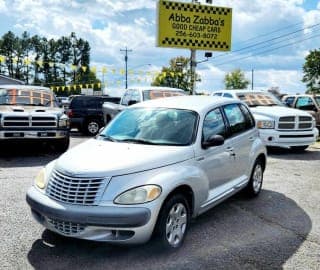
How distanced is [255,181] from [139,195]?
127 inches

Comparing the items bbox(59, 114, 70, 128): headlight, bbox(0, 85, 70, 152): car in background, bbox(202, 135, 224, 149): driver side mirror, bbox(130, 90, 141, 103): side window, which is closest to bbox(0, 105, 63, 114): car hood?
bbox(0, 85, 70, 152): car in background

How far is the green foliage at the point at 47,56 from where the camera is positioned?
8901 centimetres

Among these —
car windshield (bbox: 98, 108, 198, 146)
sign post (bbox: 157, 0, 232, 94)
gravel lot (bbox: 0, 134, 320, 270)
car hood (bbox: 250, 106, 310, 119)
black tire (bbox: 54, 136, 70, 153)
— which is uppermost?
sign post (bbox: 157, 0, 232, 94)

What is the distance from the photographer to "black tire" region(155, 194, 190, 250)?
4.35m

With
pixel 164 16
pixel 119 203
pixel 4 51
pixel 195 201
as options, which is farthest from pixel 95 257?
pixel 4 51

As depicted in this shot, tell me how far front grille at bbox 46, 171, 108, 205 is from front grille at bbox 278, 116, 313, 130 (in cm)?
865

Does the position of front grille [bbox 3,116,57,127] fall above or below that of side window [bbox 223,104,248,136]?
below

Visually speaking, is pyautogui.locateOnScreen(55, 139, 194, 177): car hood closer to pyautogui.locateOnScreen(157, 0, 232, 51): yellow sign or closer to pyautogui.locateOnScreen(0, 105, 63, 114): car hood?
pyautogui.locateOnScreen(0, 105, 63, 114): car hood

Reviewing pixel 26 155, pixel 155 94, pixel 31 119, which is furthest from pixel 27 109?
pixel 155 94

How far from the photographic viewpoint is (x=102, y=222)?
409 cm

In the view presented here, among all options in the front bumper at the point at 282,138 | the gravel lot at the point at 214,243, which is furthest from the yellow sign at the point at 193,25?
the gravel lot at the point at 214,243

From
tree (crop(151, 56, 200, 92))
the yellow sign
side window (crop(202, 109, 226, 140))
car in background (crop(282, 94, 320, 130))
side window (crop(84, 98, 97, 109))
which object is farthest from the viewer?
tree (crop(151, 56, 200, 92))

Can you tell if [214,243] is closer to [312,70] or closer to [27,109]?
[27,109]

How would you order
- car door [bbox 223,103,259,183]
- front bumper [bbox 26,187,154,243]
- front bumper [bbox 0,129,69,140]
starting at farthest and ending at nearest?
1. front bumper [bbox 0,129,69,140]
2. car door [bbox 223,103,259,183]
3. front bumper [bbox 26,187,154,243]
